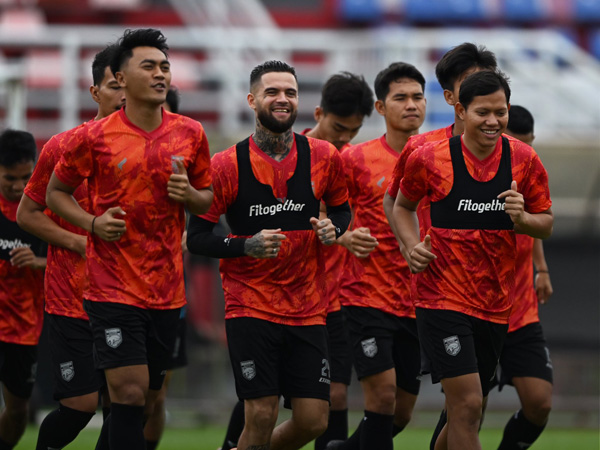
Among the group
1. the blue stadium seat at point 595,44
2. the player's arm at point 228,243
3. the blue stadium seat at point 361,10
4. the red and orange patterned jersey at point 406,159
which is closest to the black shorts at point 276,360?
the player's arm at point 228,243

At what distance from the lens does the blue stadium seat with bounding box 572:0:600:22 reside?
2666 centimetres

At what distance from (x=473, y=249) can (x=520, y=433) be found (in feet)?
6.90

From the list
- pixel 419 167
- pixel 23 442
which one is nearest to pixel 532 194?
pixel 419 167

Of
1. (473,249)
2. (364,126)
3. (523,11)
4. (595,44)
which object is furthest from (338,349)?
(595,44)

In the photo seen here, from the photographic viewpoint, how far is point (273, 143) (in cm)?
728

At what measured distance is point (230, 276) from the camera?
23.5 ft

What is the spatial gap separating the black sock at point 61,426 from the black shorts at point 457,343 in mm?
2254

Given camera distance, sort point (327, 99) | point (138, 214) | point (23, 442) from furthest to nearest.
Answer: point (23, 442), point (327, 99), point (138, 214)

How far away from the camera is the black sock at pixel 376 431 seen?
26.1 feet

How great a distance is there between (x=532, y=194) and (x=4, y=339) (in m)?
3.87

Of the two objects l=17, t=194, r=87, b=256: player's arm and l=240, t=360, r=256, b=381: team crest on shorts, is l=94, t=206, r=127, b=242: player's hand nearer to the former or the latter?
l=17, t=194, r=87, b=256: player's arm

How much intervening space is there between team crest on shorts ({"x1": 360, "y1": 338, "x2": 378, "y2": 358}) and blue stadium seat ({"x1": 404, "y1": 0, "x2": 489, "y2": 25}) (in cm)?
1846

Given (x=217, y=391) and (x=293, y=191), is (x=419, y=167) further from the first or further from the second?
(x=217, y=391)

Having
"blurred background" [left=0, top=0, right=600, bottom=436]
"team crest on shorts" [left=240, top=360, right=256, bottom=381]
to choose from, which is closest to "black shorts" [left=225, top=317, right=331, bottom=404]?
"team crest on shorts" [left=240, top=360, right=256, bottom=381]
